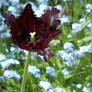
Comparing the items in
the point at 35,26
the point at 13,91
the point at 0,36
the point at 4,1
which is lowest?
the point at 35,26

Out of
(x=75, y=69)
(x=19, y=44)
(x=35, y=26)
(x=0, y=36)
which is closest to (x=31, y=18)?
(x=35, y=26)

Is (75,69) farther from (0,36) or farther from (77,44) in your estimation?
(0,36)

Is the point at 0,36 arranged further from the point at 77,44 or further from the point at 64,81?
the point at 64,81

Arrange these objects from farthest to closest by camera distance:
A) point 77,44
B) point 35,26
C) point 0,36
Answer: point 0,36
point 77,44
point 35,26

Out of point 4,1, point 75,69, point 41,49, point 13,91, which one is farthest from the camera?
point 4,1

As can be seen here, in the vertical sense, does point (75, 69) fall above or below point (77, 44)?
below

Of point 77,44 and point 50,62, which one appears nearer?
point 50,62
